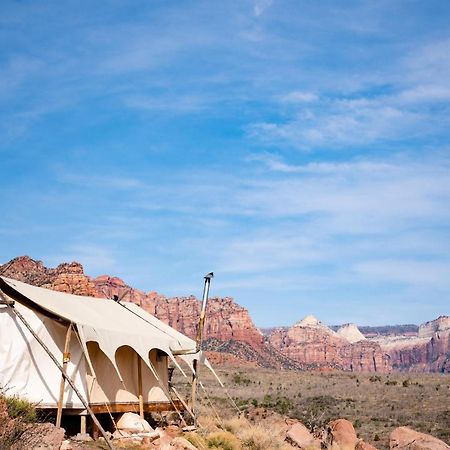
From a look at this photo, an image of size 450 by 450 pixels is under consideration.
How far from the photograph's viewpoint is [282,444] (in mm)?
17672

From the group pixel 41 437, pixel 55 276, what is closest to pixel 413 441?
pixel 41 437

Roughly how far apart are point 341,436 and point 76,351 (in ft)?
30.0

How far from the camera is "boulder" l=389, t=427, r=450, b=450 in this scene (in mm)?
19422

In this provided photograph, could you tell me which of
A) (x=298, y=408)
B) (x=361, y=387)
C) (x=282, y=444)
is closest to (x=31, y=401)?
(x=282, y=444)

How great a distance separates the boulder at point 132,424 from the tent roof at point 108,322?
1.27 m

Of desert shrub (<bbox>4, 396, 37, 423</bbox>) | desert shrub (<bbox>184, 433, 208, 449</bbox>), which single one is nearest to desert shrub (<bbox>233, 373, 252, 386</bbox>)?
desert shrub (<bbox>184, 433, 208, 449</bbox>)

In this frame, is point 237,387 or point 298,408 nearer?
point 298,408

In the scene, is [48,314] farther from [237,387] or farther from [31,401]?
[237,387]

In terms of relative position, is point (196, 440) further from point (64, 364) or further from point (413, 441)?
point (413, 441)

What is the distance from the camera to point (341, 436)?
804 inches

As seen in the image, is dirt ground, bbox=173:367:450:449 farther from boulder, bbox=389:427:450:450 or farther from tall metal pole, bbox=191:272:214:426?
boulder, bbox=389:427:450:450

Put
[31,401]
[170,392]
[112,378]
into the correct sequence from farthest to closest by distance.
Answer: [170,392] → [112,378] → [31,401]

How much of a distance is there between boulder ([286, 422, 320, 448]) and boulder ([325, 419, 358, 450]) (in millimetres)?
531

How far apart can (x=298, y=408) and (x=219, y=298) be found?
341 ft
